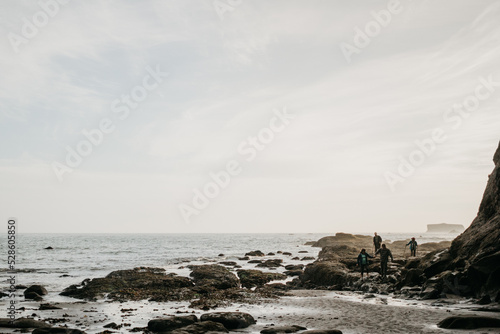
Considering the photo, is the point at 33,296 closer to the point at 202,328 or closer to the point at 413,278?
the point at 202,328

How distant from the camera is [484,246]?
21375mm

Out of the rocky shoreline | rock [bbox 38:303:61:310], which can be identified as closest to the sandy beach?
the rocky shoreline

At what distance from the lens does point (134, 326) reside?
54.5ft

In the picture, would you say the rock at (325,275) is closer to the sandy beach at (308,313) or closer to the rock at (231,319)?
the sandy beach at (308,313)

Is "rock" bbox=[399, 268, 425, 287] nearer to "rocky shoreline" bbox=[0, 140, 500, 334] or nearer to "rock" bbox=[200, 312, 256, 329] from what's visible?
"rocky shoreline" bbox=[0, 140, 500, 334]

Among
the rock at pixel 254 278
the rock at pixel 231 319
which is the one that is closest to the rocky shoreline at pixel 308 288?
the rock at pixel 231 319

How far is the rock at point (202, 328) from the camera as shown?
14.3m

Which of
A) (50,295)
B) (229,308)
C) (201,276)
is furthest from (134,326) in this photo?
(201,276)

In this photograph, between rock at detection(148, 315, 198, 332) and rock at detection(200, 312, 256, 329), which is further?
rock at detection(200, 312, 256, 329)

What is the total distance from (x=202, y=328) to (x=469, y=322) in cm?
1086

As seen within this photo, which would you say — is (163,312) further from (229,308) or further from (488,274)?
(488,274)

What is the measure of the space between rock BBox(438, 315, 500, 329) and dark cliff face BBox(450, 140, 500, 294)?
5.36 meters

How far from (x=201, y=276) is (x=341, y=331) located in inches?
840

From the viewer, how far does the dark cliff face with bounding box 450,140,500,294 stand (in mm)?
19141
